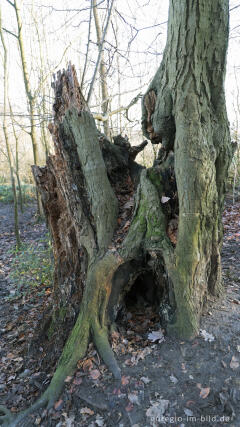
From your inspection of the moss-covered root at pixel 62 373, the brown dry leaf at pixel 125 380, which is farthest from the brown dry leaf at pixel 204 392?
the moss-covered root at pixel 62 373

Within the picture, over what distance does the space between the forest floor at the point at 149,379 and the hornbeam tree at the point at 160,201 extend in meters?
0.14

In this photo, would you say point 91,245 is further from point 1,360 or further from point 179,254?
Answer: point 1,360

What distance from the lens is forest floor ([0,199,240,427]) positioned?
234 cm

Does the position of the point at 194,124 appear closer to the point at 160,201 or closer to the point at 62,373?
the point at 160,201

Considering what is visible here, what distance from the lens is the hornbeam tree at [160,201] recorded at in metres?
2.94

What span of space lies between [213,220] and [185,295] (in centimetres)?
91

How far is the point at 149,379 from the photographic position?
8.60 ft

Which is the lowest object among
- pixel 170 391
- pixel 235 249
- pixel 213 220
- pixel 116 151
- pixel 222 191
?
pixel 170 391

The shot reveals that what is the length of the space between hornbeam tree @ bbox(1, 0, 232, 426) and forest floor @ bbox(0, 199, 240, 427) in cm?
14

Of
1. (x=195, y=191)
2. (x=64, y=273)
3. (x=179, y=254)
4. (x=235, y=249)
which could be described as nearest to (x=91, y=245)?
(x=64, y=273)

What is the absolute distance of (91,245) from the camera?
3445 millimetres

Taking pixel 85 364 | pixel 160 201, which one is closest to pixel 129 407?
pixel 85 364

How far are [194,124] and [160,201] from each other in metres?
0.96

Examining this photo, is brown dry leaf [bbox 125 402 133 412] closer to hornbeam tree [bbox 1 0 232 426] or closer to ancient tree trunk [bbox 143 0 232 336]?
hornbeam tree [bbox 1 0 232 426]
